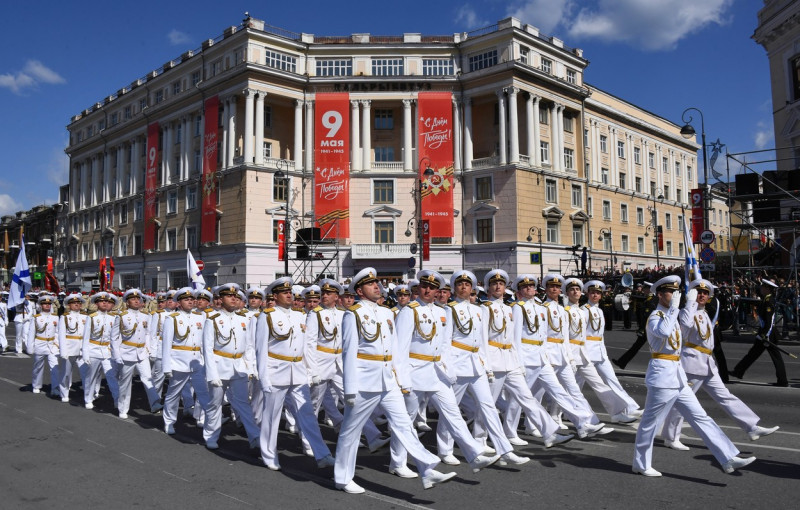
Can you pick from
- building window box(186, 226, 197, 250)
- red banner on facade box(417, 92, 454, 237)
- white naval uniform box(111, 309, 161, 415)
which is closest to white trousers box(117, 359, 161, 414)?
white naval uniform box(111, 309, 161, 415)

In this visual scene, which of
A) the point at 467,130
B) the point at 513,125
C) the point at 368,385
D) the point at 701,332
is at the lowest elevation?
the point at 368,385

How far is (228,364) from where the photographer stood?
8.52 metres

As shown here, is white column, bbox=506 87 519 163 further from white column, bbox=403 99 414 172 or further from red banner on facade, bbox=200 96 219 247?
red banner on facade, bbox=200 96 219 247

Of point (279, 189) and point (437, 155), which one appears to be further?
point (279, 189)

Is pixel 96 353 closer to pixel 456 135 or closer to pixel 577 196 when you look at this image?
pixel 456 135

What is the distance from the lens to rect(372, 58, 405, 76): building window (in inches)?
1905

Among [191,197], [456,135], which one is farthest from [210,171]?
[456,135]

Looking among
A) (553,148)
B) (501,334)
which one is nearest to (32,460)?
(501,334)

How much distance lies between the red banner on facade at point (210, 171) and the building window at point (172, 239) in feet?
18.0

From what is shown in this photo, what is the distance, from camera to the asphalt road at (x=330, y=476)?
583cm

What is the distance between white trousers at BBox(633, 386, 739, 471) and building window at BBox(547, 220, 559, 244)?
41948mm

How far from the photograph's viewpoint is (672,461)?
7.02m

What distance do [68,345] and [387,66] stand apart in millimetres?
40061

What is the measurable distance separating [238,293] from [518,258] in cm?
3707
